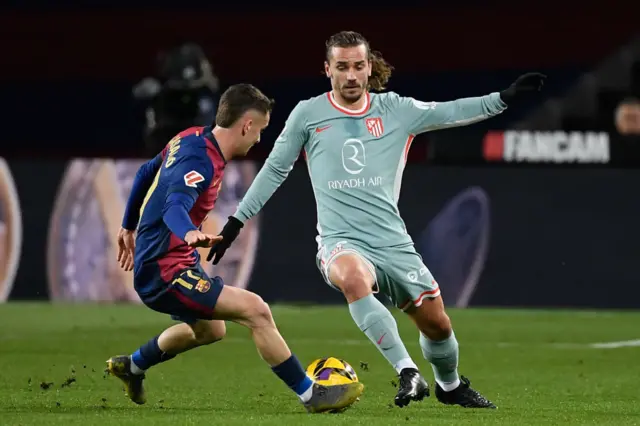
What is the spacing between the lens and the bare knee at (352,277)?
663 centimetres

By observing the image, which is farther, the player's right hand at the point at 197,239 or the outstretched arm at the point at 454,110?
the outstretched arm at the point at 454,110

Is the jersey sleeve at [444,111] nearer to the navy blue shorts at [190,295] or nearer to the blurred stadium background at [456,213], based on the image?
the navy blue shorts at [190,295]

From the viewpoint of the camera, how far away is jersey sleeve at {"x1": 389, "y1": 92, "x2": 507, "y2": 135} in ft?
23.2

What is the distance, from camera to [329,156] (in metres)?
6.94

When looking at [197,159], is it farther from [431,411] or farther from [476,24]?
[476,24]

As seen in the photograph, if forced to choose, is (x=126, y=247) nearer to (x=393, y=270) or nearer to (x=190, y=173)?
(x=190, y=173)

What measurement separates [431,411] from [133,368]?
4.93 ft

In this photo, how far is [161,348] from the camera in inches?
281

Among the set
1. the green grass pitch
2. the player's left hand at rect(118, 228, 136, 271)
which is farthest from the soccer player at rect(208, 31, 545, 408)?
the player's left hand at rect(118, 228, 136, 271)

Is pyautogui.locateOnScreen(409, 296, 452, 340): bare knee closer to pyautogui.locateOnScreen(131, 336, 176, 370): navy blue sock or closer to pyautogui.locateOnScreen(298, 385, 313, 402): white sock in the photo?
pyautogui.locateOnScreen(298, 385, 313, 402): white sock

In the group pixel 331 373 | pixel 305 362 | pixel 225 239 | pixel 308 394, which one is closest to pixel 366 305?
pixel 331 373

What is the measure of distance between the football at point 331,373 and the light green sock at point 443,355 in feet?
1.44

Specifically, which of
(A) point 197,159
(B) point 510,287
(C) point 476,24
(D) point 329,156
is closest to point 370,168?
(D) point 329,156

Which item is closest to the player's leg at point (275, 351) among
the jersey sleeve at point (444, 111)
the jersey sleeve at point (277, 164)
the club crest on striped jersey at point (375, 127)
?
the jersey sleeve at point (277, 164)
